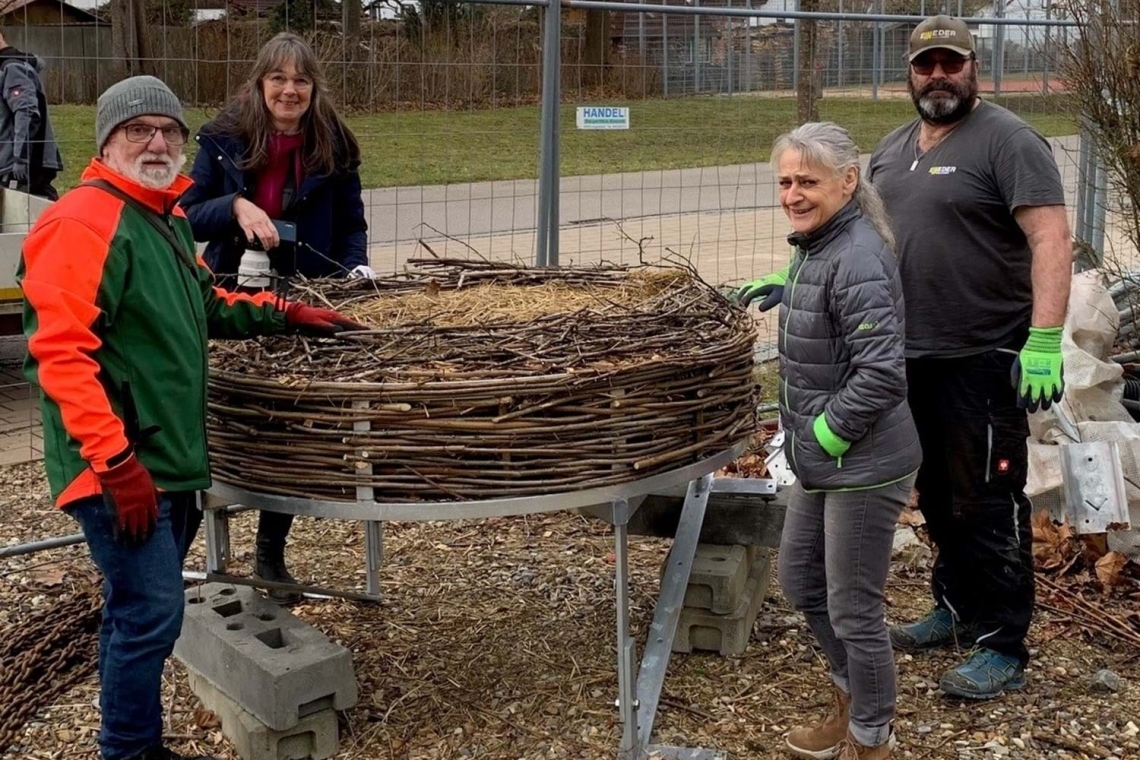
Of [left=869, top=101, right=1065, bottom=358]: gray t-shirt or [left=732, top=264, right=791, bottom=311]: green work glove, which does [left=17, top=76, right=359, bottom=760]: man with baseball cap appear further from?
[left=869, top=101, right=1065, bottom=358]: gray t-shirt

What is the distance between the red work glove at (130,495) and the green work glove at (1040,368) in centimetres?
225

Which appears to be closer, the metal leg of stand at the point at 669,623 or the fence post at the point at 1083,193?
the metal leg of stand at the point at 669,623

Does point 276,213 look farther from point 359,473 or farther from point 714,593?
point 714,593

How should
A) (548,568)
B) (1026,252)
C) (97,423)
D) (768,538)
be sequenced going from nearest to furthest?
(97,423), (1026,252), (768,538), (548,568)

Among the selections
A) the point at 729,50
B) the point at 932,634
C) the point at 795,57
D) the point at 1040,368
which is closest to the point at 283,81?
the point at 1040,368

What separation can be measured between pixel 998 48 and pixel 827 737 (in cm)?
561

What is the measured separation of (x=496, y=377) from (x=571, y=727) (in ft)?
3.97

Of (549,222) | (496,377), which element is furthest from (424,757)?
(549,222)

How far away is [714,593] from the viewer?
390 cm

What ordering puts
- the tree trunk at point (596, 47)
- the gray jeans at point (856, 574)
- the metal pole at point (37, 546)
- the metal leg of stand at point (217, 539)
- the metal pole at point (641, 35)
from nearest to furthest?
the gray jeans at point (856, 574)
the metal leg of stand at point (217, 539)
the metal pole at point (37, 546)
the tree trunk at point (596, 47)
the metal pole at point (641, 35)

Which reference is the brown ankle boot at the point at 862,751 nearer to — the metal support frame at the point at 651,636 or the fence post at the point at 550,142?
the metal support frame at the point at 651,636

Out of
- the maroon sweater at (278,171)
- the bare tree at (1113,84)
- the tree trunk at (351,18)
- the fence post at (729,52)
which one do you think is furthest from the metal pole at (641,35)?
the maroon sweater at (278,171)

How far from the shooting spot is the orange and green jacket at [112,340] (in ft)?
8.82

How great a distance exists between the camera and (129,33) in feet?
18.7
